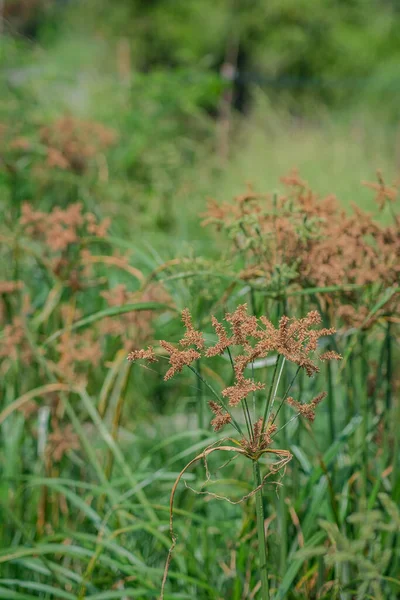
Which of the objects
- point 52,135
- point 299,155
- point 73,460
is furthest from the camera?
point 299,155

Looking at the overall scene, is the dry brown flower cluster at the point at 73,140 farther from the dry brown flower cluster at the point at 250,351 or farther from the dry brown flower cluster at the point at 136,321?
the dry brown flower cluster at the point at 250,351

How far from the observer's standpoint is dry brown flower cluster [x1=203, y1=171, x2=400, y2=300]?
57.8 inches

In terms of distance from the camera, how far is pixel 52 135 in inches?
136

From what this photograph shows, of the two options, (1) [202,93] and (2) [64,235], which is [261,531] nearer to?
(2) [64,235]

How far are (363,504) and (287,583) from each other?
0.89ft

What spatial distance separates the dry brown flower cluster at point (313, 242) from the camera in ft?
4.81

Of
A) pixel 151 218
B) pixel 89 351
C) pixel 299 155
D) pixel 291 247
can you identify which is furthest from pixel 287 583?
pixel 299 155

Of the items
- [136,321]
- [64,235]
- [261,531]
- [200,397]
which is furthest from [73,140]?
[261,531]

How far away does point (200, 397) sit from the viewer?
172 cm

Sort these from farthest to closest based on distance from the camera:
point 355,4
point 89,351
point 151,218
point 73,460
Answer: point 355,4, point 151,218, point 73,460, point 89,351

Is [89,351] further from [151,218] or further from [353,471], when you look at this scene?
[151,218]

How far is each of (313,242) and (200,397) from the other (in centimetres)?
47

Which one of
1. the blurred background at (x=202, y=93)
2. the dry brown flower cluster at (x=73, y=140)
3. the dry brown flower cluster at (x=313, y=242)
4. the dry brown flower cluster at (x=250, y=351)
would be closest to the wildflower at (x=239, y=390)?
the dry brown flower cluster at (x=250, y=351)

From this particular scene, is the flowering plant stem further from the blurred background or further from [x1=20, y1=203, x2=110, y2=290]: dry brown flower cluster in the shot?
the blurred background
